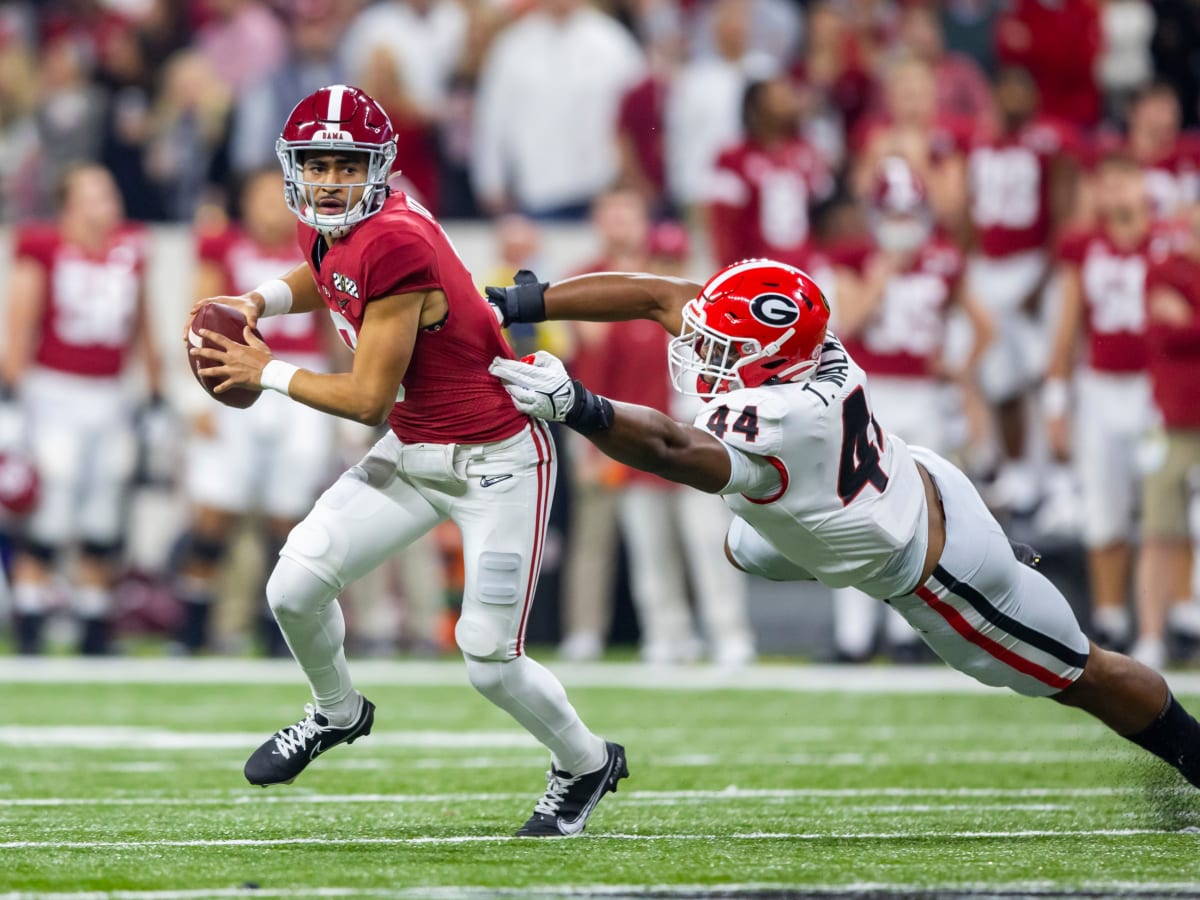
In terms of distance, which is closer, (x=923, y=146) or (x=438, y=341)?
(x=438, y=341)

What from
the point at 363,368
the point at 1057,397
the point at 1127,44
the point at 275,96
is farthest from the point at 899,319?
the point at 363,368

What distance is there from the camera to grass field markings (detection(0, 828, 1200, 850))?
14.1 feet

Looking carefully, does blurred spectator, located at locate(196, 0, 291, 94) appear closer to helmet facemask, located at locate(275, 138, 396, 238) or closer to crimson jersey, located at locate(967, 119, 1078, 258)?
crimson jersey, located at locate(967, 119, 1078, 258)

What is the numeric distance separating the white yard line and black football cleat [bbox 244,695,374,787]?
3.46m

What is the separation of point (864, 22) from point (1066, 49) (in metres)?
1.48

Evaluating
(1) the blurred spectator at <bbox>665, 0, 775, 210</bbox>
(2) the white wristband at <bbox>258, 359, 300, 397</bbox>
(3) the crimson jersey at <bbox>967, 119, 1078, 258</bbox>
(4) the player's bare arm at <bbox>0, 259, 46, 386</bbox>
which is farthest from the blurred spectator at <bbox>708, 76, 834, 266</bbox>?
(2) the white wristband at <bbox>258, 359, 300, 397</bbox>

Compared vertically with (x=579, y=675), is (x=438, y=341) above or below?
above

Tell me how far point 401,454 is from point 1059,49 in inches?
262

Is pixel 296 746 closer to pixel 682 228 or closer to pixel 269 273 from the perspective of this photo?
pixel 269 273

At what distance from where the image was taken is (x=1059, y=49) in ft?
33.9

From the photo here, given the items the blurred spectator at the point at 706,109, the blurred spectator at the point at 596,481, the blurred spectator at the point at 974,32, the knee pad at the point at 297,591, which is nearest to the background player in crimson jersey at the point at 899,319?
the blurred spectator at the point at 596,481

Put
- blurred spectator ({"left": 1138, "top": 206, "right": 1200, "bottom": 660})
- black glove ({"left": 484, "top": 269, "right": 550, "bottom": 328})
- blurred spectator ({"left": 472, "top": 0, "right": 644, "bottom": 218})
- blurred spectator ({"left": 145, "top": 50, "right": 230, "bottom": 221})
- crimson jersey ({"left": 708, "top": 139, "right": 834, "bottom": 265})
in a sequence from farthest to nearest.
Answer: blurred spectator ({"left": 145, "top": 50, "right": 230, "bottom": 221})
blurred spectator ({"left": 472, "top": 0, "right": 644, "bottom": 218})
crimson jersey ({"left": 708, "top": 139, "right": 834, "bottom": 265})
blurred spectator ({"left": 1138, "top": 206, "right": 1200, "bottom": 660})
black glove ({"left": 484, "top": 269, "right": 550, "bottom": 328})

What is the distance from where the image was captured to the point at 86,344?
9.38 m

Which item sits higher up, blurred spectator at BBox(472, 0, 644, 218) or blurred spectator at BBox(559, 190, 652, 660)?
blurred spectator at BBox(472, 0, 644, 218)
